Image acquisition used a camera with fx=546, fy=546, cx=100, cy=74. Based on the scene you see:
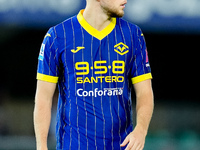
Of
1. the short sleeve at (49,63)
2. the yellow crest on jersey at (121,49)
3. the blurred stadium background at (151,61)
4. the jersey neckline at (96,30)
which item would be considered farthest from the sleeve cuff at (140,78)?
the blurred stadium background at (151,61)

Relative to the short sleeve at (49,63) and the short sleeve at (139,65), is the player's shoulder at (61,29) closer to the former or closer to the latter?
the short sleeve at (49,63)

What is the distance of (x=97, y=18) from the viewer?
406 cm

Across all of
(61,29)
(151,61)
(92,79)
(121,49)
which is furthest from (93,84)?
(151,61)

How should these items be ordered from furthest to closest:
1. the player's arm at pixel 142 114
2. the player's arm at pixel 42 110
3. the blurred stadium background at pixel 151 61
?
the blurred stadium background at pixel 151 61 → the player's arm at pixel 42 110 → the player's arm at pixel 142 114

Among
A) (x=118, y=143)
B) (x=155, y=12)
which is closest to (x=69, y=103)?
(x=118, y=143)

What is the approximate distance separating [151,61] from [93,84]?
7.64m

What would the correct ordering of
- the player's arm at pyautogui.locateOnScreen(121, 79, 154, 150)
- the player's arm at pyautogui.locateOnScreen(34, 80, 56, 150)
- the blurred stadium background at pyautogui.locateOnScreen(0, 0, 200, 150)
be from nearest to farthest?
1. the player's arm at pyautogui.locateOnScreen(121, 79, 154, 150)
2. the player's arm at pyautogui.locateOnScreen(34, 80, 56, 150)
3. the blurred stadium background at pyautogui.locateOnScreen(0, 0, 200, 150)

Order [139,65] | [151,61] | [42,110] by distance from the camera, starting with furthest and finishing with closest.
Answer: [151,61]
[139,65]
[42,110]

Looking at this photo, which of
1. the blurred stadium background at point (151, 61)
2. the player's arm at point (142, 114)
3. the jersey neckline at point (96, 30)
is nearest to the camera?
the player's arm at point (142, 114)

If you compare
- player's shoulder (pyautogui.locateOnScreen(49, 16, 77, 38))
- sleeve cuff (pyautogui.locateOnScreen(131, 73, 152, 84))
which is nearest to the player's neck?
player's shoulder (pyautogui.locateOnScreen(49, 16, 77, 38))

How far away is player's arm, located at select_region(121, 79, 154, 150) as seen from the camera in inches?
146

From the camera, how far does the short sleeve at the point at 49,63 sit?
12.9ft

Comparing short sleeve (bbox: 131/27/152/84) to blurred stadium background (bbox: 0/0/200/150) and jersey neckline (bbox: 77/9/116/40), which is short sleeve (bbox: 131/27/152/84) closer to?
jersey neckline (bbox: 77/9/116/40)

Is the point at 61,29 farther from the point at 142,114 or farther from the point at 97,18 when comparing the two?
the point at 142,114
